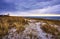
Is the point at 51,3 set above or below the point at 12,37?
above

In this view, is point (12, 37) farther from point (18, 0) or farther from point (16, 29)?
point (18, 0)

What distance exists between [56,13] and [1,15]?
986 millimetres

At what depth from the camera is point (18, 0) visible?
7.52 feet

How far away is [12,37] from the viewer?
2.20m

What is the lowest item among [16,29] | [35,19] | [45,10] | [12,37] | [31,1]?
[12,37]

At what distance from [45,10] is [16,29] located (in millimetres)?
621

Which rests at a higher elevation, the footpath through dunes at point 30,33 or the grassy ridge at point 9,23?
the grassy ridge at point 9,23

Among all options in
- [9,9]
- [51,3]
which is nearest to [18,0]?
[9,9]

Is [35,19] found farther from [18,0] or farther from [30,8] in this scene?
[18,0]

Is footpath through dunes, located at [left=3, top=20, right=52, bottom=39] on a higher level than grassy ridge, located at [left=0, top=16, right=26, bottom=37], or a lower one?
lower

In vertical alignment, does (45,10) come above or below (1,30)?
above

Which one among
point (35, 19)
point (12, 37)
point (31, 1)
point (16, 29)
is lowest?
point (12, 37)

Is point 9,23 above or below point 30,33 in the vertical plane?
above

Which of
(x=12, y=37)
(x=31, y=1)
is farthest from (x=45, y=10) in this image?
(x=12, y=37)
